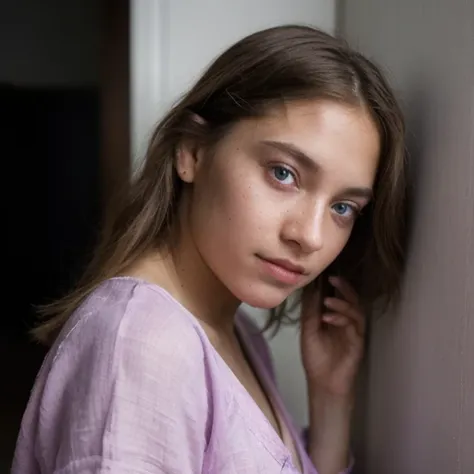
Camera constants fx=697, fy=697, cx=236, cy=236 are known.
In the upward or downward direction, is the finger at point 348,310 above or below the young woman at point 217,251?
below

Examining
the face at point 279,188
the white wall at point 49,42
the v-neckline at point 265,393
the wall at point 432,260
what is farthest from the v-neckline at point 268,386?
the white wall at point 49,42

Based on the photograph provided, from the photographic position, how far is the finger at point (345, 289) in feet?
2.93

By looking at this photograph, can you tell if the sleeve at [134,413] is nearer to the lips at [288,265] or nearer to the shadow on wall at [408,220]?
the lips at [288,265]

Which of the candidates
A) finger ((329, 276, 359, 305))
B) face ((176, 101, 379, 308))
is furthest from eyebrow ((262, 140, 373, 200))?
finger ((329, 276, 359, 305))

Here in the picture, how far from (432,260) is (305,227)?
5.5 inches

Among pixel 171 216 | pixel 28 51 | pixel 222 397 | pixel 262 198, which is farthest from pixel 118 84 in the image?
pixel 222 397

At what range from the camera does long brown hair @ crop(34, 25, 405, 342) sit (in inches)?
27.5

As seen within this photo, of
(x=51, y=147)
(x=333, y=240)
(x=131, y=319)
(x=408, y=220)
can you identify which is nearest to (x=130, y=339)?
(x=131, y=319)

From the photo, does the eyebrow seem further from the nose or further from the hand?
the hand

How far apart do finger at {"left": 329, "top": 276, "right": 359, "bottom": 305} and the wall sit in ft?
0.16

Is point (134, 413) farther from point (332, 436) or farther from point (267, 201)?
point (332, 436)

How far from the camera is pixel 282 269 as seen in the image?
712 mm

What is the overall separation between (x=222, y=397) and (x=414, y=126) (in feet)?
1.19

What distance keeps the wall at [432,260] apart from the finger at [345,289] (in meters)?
0.05
